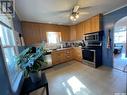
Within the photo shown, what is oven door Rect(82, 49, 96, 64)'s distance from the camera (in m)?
3.49

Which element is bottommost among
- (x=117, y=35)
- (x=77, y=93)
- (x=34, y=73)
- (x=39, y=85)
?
(x=77, y=93)

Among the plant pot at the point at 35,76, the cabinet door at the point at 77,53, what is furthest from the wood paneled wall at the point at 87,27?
the plant pot at the point at 35,76

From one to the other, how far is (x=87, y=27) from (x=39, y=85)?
364cm

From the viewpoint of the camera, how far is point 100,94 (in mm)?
1780

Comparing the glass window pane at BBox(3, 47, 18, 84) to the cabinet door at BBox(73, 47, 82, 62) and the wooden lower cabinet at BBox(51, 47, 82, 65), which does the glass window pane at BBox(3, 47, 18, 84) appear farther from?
the cabinet door at BBox(73, 47, 82, 62)

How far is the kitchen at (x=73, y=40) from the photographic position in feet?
6.67

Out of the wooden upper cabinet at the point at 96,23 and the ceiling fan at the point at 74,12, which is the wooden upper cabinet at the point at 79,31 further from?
the ceiling fan at the point at 74,12

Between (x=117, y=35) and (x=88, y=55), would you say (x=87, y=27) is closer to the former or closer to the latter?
(x=88, y=55)

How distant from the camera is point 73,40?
542cm

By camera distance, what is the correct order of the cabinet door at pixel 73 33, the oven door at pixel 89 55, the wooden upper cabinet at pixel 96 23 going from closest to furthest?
the wooden upper cabinet at pixel 96 23 < the oven door at pixel 89 55 < the cabinet door at pixel 73 33

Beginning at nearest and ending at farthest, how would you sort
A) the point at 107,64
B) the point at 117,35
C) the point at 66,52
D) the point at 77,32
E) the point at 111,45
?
the point at 111,45 → the point at 107,64 → the point at 66,52 → the point at 77,32 → the point at 117,35

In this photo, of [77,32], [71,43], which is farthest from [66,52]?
[77,32]

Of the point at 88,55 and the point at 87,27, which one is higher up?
the point at 87,27

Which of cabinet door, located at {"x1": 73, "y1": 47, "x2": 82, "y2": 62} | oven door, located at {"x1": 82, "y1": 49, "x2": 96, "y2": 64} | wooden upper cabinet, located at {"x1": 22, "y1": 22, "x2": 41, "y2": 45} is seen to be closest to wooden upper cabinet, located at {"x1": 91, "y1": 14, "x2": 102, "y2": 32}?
oven door, located at {"x1": 82, "y1": 49, "x2": 96, "y2": 64}
